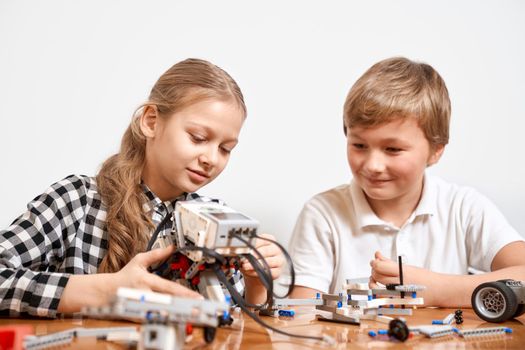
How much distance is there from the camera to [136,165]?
1264 millimetres

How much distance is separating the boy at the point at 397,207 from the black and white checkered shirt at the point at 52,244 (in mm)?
370

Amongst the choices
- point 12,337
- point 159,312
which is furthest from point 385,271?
point 12,337

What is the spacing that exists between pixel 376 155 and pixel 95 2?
3.49ft

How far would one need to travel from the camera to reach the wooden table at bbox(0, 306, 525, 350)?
0.74 m

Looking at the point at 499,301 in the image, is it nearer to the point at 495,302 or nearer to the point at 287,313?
the point at 495,302

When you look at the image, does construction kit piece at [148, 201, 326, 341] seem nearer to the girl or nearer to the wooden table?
the wooden table

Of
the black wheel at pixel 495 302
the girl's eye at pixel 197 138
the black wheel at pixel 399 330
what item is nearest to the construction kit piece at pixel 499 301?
the black wheel at pixel 495 302

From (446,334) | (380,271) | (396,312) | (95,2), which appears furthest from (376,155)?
(95,2)

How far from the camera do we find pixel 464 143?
2.06 metres

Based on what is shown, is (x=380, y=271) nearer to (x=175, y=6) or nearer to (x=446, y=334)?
(x=446, y=334)

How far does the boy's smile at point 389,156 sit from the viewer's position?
4.67ft

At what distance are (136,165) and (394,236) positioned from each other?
0.78 metres

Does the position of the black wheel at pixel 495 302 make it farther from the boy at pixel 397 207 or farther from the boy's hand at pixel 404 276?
the boy at pixel 397 207

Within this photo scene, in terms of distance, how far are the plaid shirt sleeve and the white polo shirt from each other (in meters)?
0.67
